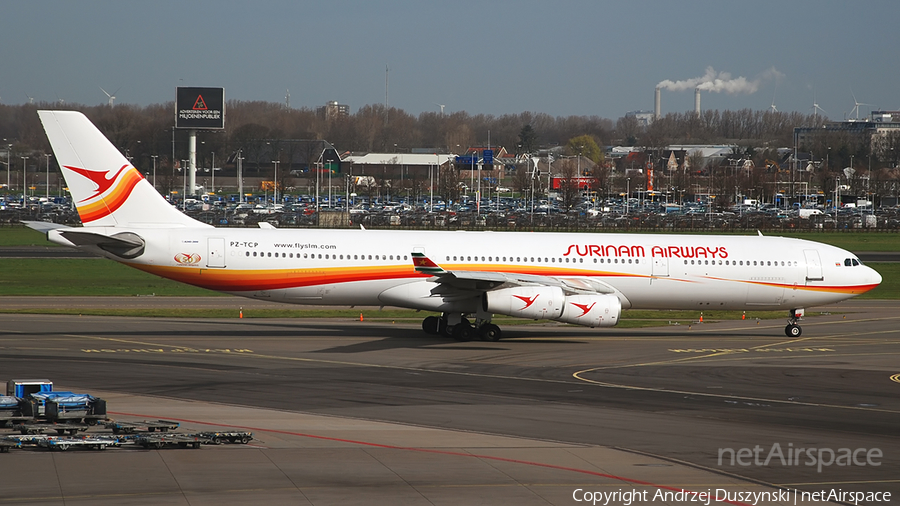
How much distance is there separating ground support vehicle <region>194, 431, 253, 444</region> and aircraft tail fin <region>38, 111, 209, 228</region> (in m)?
18.8

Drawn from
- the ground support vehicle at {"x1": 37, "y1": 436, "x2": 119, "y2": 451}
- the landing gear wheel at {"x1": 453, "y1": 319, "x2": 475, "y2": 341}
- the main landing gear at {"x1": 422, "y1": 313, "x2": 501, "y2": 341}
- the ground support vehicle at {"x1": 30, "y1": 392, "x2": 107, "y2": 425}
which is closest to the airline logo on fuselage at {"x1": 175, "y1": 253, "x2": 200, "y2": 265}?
the main landing gear at {"x1": 422, "y1": 313, "x2": 501, "y2": 341}

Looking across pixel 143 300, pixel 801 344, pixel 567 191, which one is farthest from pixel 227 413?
pixel 567 191

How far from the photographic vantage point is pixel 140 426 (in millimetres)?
17141

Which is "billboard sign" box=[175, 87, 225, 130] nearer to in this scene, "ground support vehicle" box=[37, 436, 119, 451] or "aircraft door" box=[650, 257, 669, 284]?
"aircraft door" box=[650, 257, 669, 284]

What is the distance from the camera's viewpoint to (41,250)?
69750 mm

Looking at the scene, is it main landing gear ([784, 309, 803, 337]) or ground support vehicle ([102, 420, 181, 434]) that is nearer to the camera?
ground support vehicle ([102, 420, 181, 434])

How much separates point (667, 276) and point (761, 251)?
13.8 feet

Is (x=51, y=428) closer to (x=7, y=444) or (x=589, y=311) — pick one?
(x=7, y=444)

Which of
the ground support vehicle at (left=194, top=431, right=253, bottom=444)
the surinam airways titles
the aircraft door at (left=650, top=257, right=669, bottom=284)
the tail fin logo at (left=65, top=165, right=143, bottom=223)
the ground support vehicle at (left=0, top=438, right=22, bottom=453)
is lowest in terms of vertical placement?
the ground support vehicle at (left=194, top=431, right=253, bottom=444)

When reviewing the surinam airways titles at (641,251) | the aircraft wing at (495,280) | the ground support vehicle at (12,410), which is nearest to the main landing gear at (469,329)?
the aircraft wing at (495,280)

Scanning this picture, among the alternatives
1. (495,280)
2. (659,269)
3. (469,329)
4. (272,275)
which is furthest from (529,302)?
(272,275)

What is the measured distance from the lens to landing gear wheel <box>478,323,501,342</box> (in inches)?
1329

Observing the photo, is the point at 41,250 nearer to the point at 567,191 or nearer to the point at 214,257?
the point at 214,257

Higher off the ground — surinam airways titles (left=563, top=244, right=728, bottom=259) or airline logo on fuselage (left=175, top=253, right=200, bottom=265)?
surinam airways titles (left=563, top=244, right=728, bottom=259)
